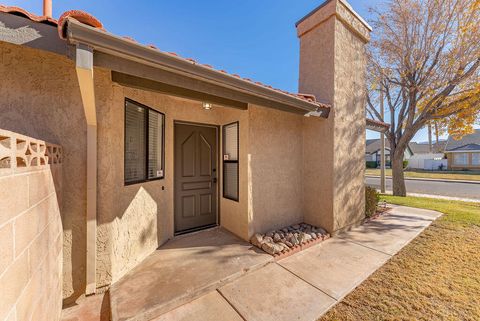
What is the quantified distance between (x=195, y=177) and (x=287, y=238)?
2535 millimetres

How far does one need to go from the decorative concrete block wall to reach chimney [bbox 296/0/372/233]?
4799mm

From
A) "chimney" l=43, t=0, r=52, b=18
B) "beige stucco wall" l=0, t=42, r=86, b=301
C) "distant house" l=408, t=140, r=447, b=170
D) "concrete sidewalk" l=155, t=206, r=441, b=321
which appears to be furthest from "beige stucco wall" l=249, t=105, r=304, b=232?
"distant house" l=408, t=140, r=447, b=170

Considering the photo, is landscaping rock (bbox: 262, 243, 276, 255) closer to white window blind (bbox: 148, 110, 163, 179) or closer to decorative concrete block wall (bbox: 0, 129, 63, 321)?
white window blind (bbox: 148, 110, 163, 179)

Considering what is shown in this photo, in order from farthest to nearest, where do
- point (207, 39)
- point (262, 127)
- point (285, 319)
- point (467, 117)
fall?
point (467, 117), point (207, 39), point (262, 127), point (285, 319)

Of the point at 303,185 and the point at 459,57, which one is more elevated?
the point at 459,57

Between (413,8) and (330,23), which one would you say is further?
(413,8)

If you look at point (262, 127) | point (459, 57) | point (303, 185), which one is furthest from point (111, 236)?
point (459, 57)

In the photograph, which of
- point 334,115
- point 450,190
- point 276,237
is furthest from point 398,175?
point 276,237

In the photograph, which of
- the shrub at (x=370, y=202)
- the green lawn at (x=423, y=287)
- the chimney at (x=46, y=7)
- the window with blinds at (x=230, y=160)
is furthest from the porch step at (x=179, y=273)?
the chimney at (x=46, y=7)

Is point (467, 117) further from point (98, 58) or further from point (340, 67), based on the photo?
point (98, 58)

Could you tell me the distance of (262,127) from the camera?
4.29 m

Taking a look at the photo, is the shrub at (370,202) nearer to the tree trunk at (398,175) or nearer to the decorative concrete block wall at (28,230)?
the tree trunk at (398,175)

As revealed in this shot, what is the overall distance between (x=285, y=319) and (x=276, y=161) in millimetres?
2990

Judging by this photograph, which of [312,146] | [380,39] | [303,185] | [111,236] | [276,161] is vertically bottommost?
[111,236]
